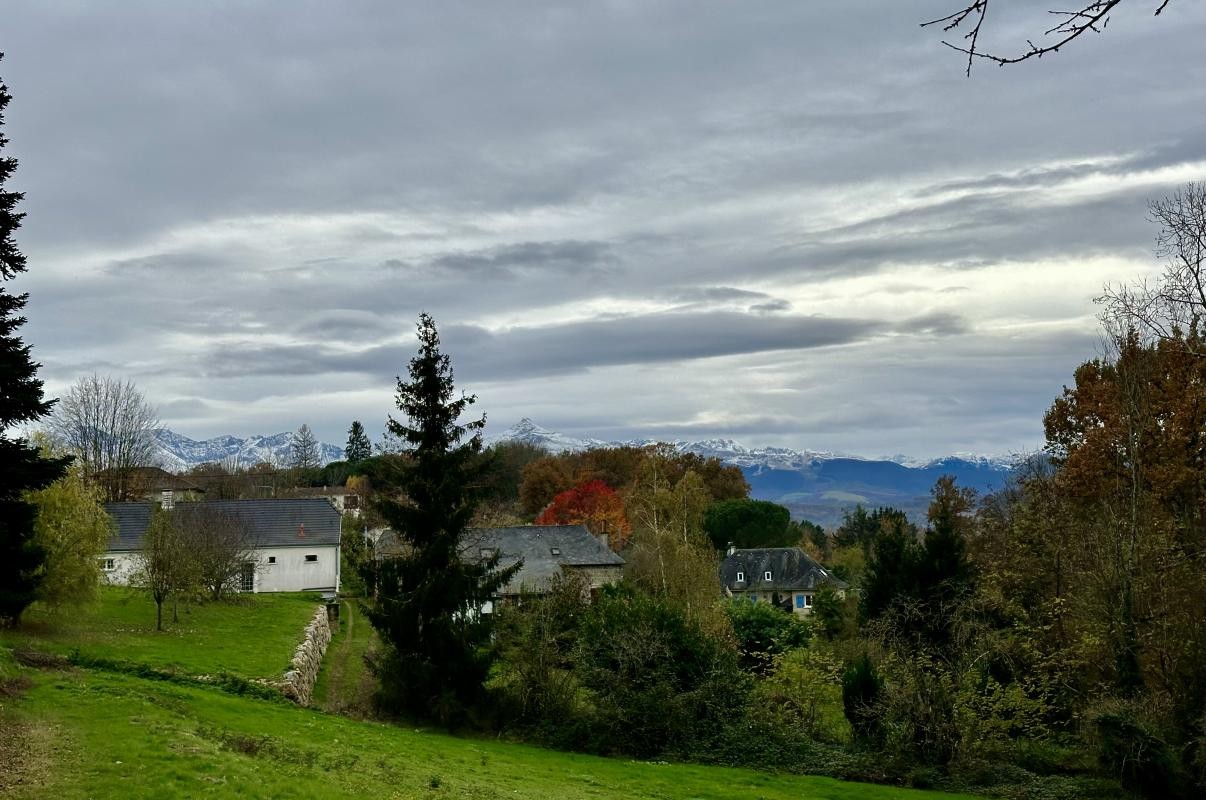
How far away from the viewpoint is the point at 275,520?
54875 mm

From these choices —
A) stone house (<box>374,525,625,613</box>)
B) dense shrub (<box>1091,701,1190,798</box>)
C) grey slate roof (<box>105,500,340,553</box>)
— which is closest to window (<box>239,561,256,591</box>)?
grey slate roof (<box>105,500,340,553</box>)

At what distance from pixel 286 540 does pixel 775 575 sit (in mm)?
35380

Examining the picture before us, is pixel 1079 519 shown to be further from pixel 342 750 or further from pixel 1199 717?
pixel 342 750

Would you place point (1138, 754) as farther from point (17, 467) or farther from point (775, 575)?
point (775, 575)

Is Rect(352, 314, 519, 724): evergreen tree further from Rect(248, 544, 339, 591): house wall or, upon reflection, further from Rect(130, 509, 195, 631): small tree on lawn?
Rect(248, 544, 339, 591): house wall

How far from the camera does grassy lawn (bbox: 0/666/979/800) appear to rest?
13.5m

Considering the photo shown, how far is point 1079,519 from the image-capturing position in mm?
33594

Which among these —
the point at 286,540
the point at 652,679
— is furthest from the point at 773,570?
the point at 652,679

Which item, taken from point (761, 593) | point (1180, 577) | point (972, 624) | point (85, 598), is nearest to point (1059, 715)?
point (972, 624)

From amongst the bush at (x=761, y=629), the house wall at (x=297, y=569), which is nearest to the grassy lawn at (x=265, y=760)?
the bush at (x=761, y=629)

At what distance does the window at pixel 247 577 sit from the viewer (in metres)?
46.3

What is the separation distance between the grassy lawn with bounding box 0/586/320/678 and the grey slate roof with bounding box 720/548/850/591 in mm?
36599

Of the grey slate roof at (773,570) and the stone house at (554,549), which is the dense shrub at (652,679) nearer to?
the stone house at (554,549)

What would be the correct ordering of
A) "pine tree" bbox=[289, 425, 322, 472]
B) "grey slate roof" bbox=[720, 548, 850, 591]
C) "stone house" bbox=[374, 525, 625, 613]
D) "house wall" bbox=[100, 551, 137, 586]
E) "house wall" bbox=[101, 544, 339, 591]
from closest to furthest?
1. "house wall" bbox=[100, 551, 137, 586]
2. "house wall" bbox=[101, 544, 339, 591]
3. "stone house" bbox=[374, 525, 625, 613]
4. "grey slate roof" bbox=[720, 548, 850, 591]
5. "pine tree" bbox=[289, 425, 322, 472]
